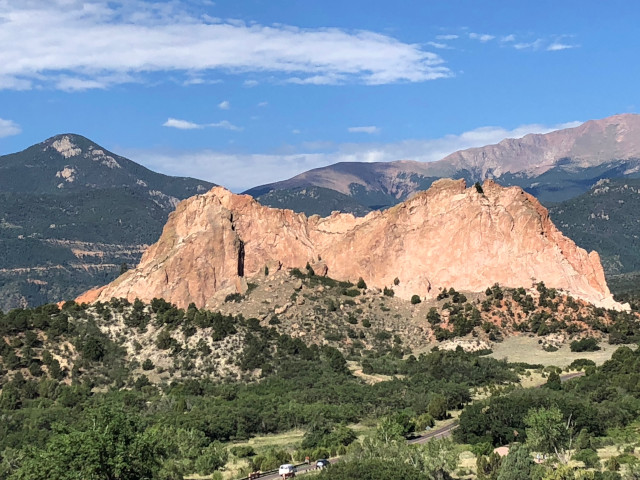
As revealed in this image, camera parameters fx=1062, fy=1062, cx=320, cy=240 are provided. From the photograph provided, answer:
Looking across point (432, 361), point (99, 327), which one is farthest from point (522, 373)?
point (99, 327)

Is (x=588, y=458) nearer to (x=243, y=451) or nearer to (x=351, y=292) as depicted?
(x=243, y=451)

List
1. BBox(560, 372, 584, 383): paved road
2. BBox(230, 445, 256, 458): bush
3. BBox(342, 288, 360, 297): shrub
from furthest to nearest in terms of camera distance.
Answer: BBox(342, 288, 360, 297): shrub → BBox(560, 372, 584, 383): paved road → BBox(230, 445, 256, 458): bush

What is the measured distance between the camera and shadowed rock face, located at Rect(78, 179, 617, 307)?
→ 461 feet

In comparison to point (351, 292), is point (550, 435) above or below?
below

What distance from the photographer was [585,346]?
127 metres

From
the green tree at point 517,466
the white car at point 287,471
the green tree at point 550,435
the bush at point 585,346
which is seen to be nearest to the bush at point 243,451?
the white car at point 287,471

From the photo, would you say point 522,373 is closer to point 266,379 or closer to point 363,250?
point 266,379

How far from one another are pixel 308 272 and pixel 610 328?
40889mm

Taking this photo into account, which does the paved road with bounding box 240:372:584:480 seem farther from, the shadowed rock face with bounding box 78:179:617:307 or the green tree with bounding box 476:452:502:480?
the shadowed rock face with bounding box 78:179:617:307

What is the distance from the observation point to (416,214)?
146750mm

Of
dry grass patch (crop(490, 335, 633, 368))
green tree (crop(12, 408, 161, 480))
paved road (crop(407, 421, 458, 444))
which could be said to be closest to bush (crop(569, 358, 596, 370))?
dry grass patch (crop(490, 335, 633, 368))

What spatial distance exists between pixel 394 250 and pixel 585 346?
98.4ft

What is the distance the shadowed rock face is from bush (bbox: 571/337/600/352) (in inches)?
507

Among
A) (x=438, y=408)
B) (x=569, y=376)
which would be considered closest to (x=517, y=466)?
(x=438, y=408)
